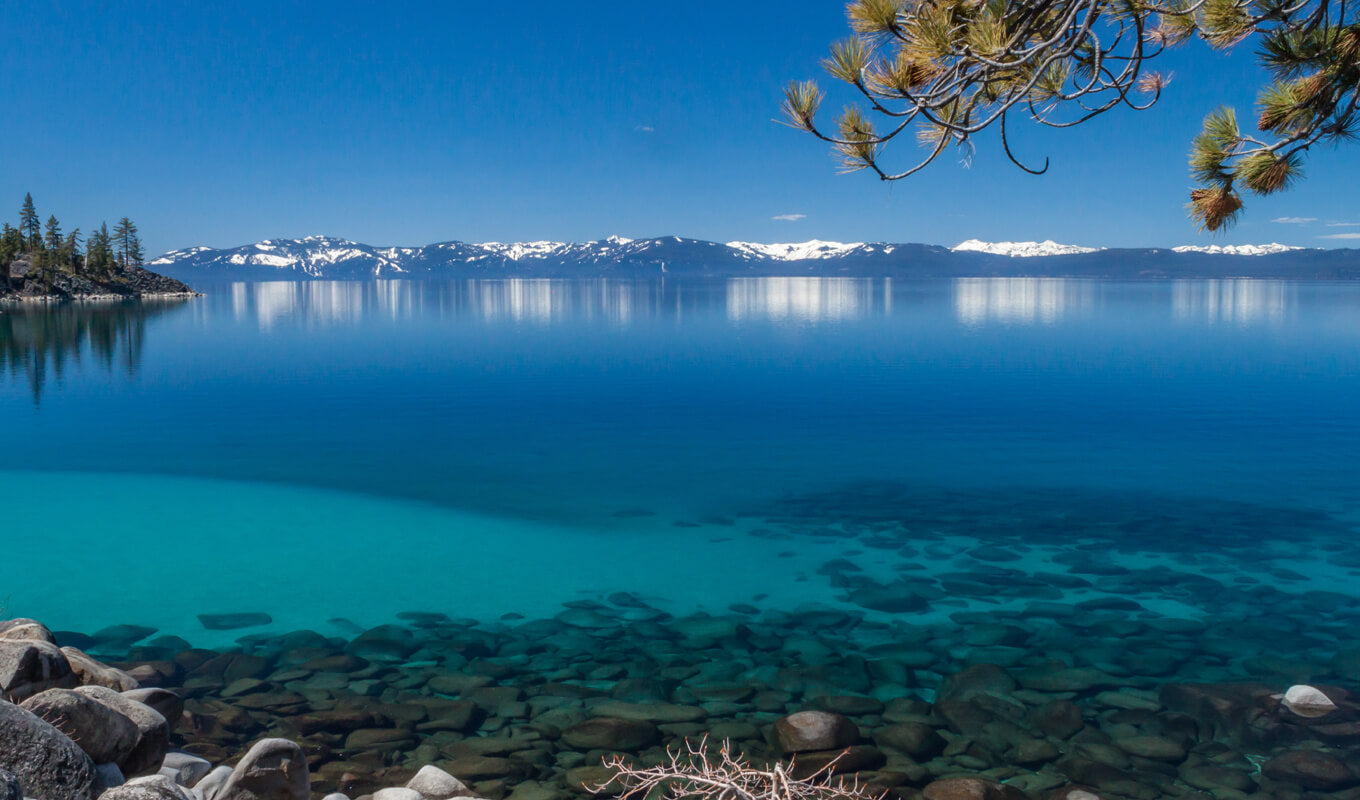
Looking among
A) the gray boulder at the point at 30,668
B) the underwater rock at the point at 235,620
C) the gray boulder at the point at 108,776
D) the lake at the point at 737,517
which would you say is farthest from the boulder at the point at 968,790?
the underwater rock at the point at 235,620

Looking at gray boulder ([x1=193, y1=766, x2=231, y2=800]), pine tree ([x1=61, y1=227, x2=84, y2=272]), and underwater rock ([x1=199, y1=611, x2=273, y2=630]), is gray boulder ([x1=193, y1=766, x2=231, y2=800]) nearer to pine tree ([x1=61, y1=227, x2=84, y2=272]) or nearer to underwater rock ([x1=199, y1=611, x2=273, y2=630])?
underwater rock ([x1=199, y1=611, x2=273, y2=630])

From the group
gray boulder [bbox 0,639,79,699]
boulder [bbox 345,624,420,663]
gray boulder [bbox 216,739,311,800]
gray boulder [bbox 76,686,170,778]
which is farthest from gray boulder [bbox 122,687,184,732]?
gray boulder [bbox 216,739,311,800]

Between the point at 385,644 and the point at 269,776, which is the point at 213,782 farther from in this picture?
the point at 385,644

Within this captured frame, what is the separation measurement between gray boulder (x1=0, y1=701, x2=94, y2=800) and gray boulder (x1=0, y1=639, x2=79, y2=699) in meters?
2.04

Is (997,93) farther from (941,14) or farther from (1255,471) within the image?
(1255,471)

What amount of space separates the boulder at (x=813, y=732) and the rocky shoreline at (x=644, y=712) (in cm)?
2

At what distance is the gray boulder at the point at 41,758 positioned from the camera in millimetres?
5027

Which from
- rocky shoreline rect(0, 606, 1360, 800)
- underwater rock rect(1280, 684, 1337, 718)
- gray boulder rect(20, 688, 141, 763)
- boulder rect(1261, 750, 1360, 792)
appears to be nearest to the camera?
gray boulder rect(20, 688, 141, 763)

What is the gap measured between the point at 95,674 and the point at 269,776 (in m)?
3.04

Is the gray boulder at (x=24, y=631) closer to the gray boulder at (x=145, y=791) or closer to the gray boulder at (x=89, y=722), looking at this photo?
the gray boulder at (x=89, y=722)

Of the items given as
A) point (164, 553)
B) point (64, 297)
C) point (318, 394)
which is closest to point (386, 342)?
point (318, 394)

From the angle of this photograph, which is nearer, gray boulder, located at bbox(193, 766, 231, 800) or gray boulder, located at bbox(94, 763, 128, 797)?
gray boulder, located at bbox(94, 763, 128, 797)

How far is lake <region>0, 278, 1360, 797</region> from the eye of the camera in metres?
10.6

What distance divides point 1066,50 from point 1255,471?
50.8ft
